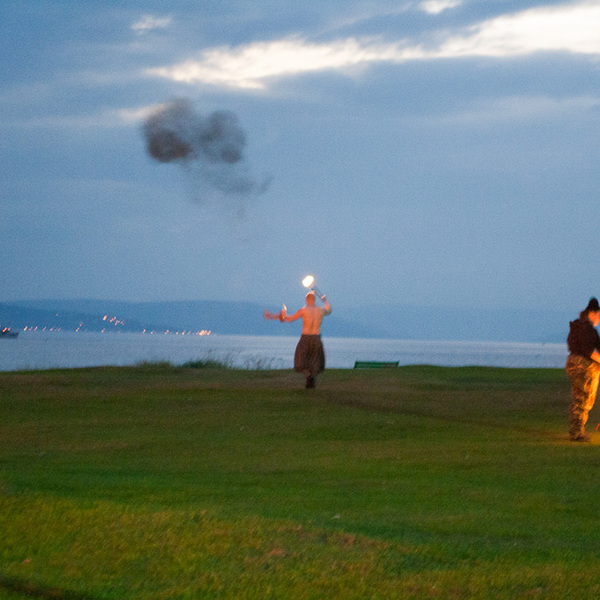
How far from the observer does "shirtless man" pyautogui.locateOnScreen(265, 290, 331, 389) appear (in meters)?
20.4

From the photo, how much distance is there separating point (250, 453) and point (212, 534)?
551 centimetres

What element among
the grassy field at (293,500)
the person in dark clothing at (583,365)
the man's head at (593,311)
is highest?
the man's head at (593,311)

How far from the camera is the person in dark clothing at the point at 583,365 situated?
44.8 feet

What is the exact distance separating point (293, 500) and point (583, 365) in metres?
6.70

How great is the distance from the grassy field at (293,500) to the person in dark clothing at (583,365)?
0.52 meters

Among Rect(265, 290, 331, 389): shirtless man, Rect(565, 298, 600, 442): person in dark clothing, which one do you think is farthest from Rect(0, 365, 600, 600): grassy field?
Rect(265, 290, 331, 389): shirtless man

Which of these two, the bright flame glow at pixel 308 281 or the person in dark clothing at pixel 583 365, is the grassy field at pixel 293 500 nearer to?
the person in dark clothing at pixel 583 365

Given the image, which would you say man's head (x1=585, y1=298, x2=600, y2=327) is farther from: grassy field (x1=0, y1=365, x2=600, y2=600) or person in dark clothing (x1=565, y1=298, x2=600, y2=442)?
grassy field (x1=0, y1=365, x2=600, y2=600)

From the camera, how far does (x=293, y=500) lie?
8680mm

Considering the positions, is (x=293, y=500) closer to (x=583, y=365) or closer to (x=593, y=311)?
(x=583, y=365)

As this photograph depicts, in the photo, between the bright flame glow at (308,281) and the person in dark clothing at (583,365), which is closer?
the person in dark clothing at (583,365)

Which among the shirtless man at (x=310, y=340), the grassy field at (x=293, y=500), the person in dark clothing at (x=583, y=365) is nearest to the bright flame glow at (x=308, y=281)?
the shirtless man at (x=310, y=340)

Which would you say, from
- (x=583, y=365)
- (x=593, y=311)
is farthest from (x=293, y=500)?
(x=593, y=311)

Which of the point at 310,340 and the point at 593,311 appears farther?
the point at 310,340
